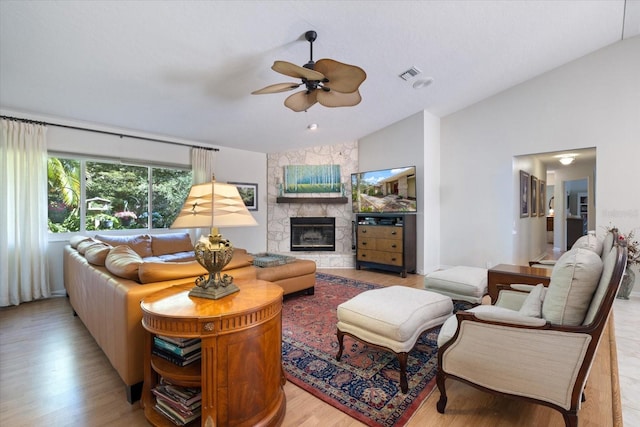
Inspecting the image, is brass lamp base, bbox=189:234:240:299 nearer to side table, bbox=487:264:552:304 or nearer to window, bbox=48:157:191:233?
side table, bbox=487:264:552:304

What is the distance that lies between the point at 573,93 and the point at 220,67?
200 inches

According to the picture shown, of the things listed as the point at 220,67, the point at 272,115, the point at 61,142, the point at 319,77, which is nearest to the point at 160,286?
the point at 319,77

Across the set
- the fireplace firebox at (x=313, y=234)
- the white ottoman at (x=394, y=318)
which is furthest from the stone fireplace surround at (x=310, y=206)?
the white ottoman at (x=394, y=318)

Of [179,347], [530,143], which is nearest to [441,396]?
[179,347]

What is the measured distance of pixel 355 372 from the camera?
2.04 metres

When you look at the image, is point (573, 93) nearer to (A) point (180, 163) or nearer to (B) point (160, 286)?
(B) point (160, 286)

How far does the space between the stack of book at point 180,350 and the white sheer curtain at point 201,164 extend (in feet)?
13.8

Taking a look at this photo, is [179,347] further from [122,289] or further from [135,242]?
[135,242]

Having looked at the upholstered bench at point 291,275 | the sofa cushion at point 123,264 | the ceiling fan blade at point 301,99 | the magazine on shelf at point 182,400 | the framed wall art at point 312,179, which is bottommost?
the magazine on shelf at point 182,400

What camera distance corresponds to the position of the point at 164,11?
2.34m

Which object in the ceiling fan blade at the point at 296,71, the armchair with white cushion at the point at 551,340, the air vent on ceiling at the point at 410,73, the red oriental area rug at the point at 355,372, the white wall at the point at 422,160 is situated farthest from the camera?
the white wall at the point at 422,160

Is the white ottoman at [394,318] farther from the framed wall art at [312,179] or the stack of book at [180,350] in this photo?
the framed wall art at [312,179]

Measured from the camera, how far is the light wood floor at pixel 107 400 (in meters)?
1.58

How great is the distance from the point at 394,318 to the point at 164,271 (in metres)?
1.57
